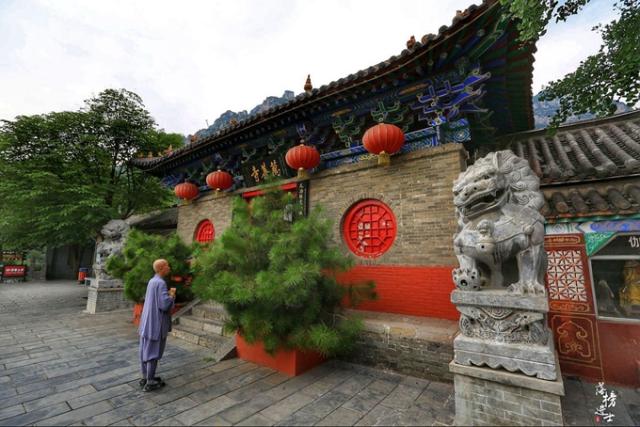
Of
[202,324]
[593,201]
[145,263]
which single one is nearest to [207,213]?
[145,263]

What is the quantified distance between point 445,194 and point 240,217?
10.8 feet

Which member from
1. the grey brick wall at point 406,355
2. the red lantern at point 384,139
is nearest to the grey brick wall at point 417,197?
the red lantern at point 384,139

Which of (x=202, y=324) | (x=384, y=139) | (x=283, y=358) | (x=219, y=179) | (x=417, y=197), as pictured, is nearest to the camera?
(x=283, y=358)

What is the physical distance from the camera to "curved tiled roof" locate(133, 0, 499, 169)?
3.47 m

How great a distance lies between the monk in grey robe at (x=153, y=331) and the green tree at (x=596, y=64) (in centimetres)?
538

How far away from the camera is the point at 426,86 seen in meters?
4.48

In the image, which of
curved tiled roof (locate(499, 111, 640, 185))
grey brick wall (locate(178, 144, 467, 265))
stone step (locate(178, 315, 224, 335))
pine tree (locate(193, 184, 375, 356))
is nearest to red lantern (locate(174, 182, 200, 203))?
stone step (locate(178, 315, 224, 335))

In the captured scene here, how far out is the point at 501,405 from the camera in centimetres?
254

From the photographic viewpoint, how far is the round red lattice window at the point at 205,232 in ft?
27.8

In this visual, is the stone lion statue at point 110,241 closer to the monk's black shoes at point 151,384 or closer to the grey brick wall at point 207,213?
the grey brick wall at point 207,213

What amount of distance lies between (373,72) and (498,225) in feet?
9.83

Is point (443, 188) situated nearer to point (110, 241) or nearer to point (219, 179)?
point (219, 179)

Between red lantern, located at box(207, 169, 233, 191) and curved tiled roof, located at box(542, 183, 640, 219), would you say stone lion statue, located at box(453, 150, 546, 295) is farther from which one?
red lantern, located at box(207, 169, 233, 191)

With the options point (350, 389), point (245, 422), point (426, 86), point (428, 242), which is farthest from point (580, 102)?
point (245, 422)
